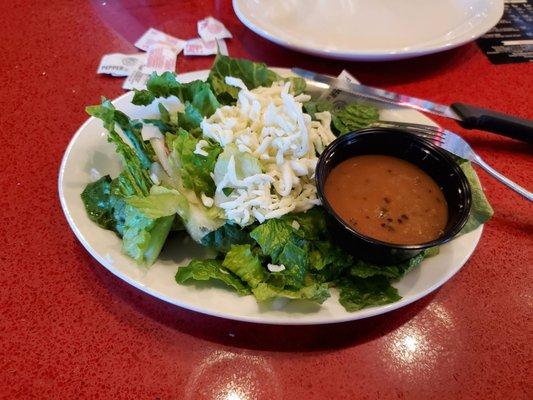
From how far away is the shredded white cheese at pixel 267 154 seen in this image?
103 centimetres

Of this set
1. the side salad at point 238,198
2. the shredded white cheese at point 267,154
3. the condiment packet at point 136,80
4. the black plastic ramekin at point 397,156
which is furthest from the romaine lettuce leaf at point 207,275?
the condiment packet at point 136,80

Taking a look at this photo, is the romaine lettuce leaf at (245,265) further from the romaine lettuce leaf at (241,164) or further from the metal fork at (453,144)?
the metal fork at (453,144)

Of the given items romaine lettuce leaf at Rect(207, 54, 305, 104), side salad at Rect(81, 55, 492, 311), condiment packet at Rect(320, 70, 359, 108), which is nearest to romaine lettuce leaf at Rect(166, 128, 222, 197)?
side salad at Rect(81, 55, 492, 311)

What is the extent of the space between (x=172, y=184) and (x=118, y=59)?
715 mm

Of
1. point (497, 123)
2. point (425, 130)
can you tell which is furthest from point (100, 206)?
point (497, 123)

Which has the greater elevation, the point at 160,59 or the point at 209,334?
the point at 160,59

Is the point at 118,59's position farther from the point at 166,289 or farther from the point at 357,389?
the point at 357,389

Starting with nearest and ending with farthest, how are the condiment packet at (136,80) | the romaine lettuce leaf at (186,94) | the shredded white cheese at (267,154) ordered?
the shredded white cheese at (267,154), the romaine lettuce leaf at (186,94), the condiment packet at (136,80)

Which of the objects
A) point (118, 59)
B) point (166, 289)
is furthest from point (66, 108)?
point (166, 289)

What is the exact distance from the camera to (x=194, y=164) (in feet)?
3.57

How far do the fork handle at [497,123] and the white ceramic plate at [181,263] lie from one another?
1.43 ft

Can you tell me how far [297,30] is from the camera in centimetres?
167

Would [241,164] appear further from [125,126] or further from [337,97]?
[337,97]

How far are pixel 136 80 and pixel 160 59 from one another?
14 cm
